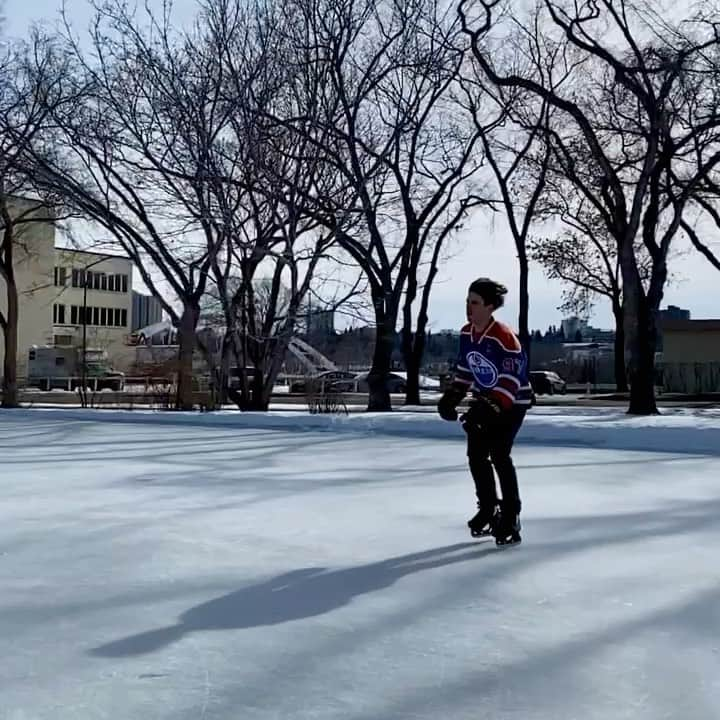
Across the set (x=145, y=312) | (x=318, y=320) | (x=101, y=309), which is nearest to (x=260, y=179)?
(x=318, y=320)

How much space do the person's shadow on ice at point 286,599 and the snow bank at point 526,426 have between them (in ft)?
31.6

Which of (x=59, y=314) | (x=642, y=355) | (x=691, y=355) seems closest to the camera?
(x=642, y=355)

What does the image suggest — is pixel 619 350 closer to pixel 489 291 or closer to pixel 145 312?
pixel 489 291

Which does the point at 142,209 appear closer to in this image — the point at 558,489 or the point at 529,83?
the point at 529,83

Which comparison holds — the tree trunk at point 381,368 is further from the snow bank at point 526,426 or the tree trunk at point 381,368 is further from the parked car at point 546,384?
the parked car at point 546,384

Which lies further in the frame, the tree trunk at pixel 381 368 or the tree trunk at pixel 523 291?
the tree trunk at pixel 523 291

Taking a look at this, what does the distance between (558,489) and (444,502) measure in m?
1.52

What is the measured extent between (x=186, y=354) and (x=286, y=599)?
20.6 metres

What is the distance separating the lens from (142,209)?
26891 millimetres

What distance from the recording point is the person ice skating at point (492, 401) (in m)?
6.77

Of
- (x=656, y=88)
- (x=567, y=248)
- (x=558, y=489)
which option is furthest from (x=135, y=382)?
(x=567, y=248)

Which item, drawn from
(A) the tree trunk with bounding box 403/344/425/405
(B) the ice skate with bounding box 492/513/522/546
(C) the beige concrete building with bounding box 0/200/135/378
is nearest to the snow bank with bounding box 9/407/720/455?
(B) the ice skate with bounding box 492/513/522/546

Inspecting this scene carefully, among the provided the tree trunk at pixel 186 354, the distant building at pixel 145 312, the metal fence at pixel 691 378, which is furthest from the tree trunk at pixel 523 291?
the distant building at pixel 145 312

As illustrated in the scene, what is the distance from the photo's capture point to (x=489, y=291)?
22.4 ft
